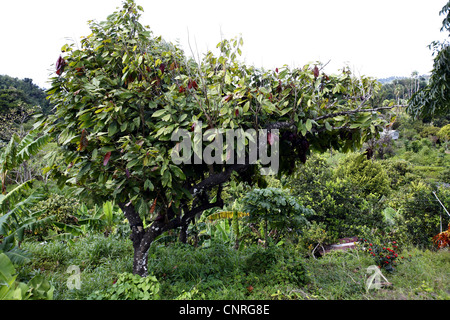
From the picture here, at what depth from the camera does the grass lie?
325 centimetres

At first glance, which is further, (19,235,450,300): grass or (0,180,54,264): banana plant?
(0,180,54,264): banana plant

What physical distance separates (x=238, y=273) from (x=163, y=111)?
2551mm

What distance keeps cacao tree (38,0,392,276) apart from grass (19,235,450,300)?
0.93 metres

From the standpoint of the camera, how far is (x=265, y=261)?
3.98 meters

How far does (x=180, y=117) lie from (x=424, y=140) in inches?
949

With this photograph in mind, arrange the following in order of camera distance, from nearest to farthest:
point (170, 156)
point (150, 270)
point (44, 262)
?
point (170, 156) → point (150, 270) → point (44, 262)

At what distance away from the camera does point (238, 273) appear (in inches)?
150

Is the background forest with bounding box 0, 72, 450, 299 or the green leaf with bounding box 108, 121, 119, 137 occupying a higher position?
the green leaf with bounding box 108, 121, 119, 137

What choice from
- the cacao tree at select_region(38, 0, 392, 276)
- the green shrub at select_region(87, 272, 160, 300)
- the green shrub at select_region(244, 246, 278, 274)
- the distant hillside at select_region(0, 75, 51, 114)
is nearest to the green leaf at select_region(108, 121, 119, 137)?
the cacao tree at select_region(38, 0, 392, 276)

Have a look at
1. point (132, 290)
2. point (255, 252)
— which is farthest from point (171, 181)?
point (255, 252)

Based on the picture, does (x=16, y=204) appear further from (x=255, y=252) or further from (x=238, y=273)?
(x=255, y=252)

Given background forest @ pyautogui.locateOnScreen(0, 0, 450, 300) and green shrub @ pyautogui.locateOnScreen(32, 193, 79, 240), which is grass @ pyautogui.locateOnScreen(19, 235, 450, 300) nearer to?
background forest @ pyautogui.locateOnScreen(0, 0, 450, 300)
